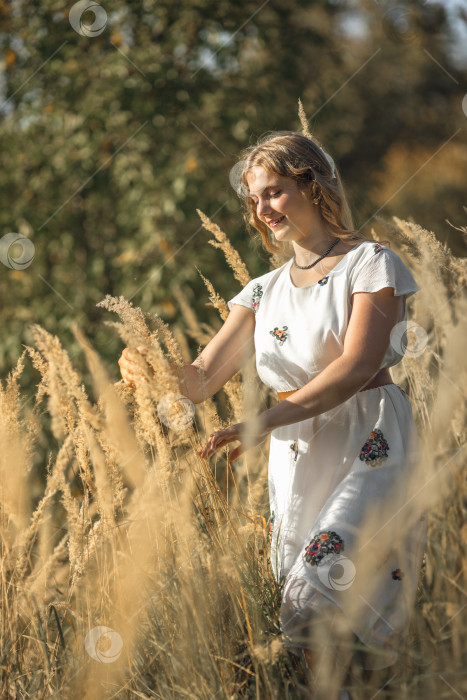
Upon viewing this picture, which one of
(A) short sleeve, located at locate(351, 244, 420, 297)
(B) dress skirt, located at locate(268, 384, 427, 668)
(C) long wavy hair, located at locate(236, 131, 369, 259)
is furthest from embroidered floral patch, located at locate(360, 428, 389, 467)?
(C) long wavy hair, located at locate(236, 131, 369, 259)

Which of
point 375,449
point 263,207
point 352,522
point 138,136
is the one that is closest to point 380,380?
point 375,449

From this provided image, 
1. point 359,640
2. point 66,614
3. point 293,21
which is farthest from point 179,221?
point 359,640

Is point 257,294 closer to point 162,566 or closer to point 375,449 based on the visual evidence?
point 375,449

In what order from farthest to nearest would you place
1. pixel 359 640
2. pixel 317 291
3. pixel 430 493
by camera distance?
pixel 317 291 < pixel 359 640 < pixel 430 493

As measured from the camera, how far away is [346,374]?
50.9 inches

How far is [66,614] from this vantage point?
1520 mm

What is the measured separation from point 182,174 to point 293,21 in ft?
3.00

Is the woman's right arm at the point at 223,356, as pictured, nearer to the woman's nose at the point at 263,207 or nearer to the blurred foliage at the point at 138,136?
the woman's nose at the point at 263,207

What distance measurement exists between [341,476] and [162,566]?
0.40 metres

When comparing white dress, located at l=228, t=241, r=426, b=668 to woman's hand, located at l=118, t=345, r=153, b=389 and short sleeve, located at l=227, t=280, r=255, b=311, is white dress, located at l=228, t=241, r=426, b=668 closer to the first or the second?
short sleeve, located at l=227, t=280, r=255, b=311

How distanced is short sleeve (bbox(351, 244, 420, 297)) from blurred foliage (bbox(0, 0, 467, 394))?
5.52 feet

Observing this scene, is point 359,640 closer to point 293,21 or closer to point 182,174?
point 182,174

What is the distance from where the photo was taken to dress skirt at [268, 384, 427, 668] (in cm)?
121

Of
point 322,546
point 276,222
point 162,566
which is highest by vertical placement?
point 276,222
